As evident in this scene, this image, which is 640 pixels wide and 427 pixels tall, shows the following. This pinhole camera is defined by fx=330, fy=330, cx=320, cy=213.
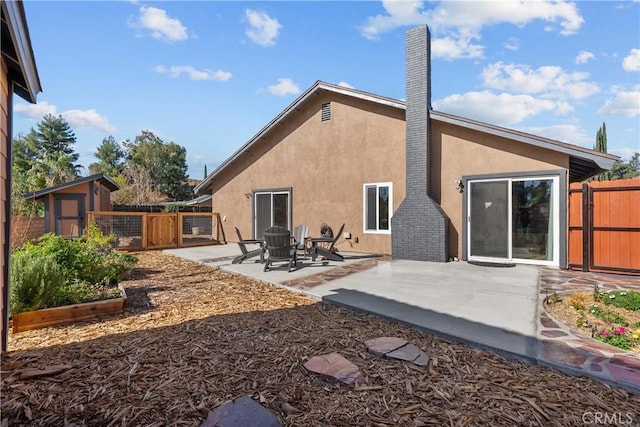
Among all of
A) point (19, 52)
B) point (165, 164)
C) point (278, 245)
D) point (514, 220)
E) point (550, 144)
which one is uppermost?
point (165, 164)

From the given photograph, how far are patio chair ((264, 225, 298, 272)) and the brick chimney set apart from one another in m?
3.38

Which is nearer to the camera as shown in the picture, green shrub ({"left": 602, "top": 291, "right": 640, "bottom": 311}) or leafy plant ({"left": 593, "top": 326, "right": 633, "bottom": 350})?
leafy plant ({"left": 593, "top": 326, "right": 633, "bottom": 350})

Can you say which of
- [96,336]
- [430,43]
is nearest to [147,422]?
[96,336]

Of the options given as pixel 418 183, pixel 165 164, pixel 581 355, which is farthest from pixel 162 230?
pixel 165 164

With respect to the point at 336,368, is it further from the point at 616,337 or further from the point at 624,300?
the point at 624,300

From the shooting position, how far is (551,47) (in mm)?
10469

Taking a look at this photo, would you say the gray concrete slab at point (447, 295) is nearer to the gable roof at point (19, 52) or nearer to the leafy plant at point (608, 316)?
the leafy plant at point (608, 316)

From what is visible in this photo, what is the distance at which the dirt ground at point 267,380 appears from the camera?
221 centimetres

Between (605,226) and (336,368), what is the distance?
7.48 metres

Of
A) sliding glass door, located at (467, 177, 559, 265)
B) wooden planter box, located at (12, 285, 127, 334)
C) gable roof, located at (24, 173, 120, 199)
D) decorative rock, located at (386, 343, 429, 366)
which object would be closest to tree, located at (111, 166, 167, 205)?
gable roof, located at (24, 173, 120, 199)

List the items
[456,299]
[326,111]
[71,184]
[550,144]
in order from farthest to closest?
[71,184], [326,111], [550,144], [456,299]

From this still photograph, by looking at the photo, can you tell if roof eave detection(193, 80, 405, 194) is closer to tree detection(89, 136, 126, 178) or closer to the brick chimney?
the brick chimney

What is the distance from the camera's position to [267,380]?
8.80ft

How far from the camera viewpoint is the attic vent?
11734 millimetres
